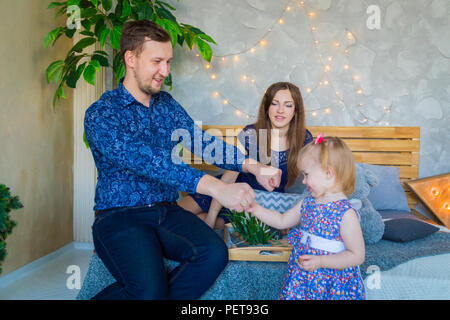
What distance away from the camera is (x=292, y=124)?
2.18 meters

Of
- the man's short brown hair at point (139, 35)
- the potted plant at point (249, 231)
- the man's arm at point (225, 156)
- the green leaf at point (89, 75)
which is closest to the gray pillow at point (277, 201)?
the potted plant at point (249, 231)

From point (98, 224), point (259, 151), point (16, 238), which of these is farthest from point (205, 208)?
point (16, 238)

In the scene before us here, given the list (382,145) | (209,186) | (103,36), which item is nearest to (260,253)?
(209,186)

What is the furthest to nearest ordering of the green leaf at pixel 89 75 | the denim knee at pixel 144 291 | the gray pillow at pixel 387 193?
1. the gray pillow at pixel 387 193
2. the green leaf at pixel 89 75
3. the denim knee at pixel 144 291

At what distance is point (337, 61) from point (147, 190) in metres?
2.00

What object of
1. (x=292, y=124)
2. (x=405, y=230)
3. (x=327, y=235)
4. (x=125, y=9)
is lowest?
(x=405, y=230)

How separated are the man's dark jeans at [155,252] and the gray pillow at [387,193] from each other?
1.54 m

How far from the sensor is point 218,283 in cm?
135

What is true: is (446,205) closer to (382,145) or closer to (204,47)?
(382,145)

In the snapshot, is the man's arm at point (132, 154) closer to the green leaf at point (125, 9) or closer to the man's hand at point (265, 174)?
the man's hand at point (265, 174)

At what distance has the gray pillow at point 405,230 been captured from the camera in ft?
5.97

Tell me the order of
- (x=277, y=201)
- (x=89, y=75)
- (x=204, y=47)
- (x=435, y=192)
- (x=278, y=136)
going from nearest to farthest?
1. (x=277, y=201)
2. (x=89, y=75)
3. (x=278, y=136)
4. (x=204, y=47)
5. (x=435, y=192)

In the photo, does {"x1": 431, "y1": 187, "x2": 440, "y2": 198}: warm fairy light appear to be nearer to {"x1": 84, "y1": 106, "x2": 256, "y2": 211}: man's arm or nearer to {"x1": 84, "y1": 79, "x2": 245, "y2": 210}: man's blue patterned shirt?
{"x1": 84, "y1": 79, "x2": 245, "y2": 210}: man's blue patterned shirt
